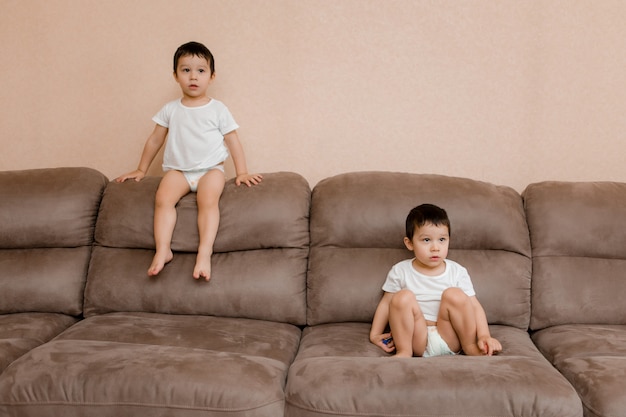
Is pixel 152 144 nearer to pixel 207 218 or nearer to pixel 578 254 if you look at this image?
pixel 207 218

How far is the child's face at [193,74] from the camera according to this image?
2.53 m

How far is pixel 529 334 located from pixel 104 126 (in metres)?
2.29

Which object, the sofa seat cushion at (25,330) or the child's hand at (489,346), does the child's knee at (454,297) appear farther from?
the sofa seat cushion at (25,330)

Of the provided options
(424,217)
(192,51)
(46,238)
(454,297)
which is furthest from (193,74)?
(454,297)

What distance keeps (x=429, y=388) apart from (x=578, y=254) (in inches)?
45.0

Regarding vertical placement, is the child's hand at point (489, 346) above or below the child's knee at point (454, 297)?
below

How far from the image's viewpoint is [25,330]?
2146 millimetres

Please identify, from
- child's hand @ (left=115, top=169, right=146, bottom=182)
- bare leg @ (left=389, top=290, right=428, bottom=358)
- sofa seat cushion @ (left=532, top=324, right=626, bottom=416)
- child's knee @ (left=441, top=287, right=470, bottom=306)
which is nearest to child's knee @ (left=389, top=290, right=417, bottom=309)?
bare leg @ (left=389, top=290, right=428, bottom=358)

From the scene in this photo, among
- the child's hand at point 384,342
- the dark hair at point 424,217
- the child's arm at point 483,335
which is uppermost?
the dark hair at point 424,217

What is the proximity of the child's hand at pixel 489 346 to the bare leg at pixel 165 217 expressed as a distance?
127 cm

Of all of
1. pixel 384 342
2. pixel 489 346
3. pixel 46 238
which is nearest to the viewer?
pixel 489 346

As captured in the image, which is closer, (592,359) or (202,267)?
(592,359)

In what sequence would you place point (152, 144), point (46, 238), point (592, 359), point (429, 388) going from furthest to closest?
1. point (152, 144)
2. point (46, 238)
3. point (592, 359)
4. point (429, 388)

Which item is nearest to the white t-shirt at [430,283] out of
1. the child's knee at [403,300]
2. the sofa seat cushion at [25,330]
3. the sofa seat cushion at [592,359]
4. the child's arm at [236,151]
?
the child's knee at [403,300]
